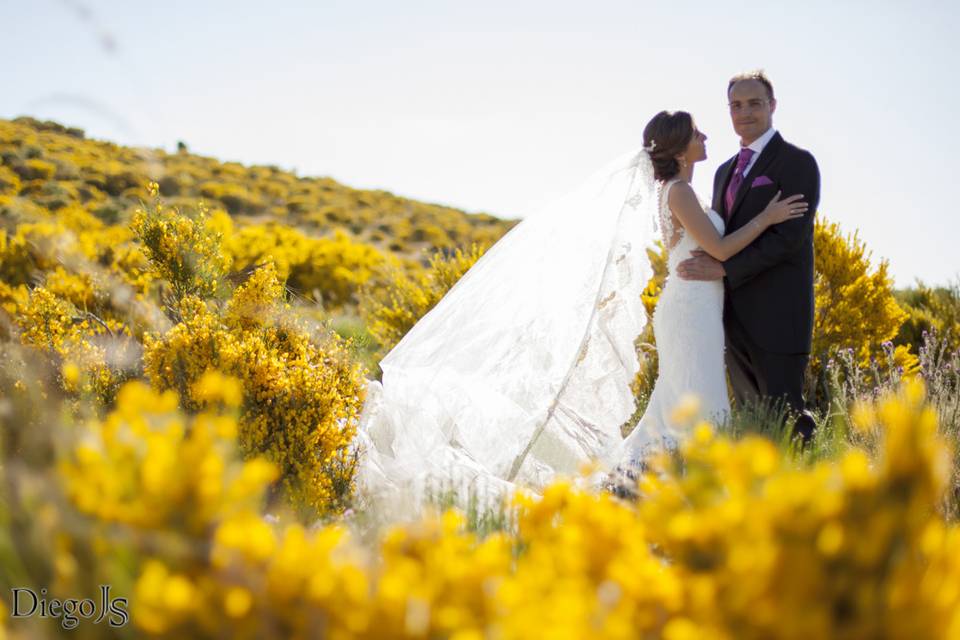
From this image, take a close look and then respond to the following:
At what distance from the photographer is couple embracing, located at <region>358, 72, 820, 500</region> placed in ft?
13.8

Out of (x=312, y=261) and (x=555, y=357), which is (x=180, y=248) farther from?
(x=312, y=261)

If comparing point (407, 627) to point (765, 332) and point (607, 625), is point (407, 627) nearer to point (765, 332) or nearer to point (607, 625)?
point (607, 625)

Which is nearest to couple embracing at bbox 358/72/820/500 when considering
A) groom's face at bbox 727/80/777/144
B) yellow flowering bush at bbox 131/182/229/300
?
groom's face at bbox 727/80/777/144

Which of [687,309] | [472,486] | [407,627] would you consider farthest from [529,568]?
[687,309]

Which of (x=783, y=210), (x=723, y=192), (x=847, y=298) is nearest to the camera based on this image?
(x=783, y=210)

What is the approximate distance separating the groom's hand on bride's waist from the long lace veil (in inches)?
14.5

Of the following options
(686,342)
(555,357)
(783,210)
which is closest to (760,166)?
(783,210)

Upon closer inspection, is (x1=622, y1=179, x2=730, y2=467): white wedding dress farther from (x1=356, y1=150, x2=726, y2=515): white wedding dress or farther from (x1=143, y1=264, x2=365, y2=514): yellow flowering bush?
(x1=143, y1=264, x2=365, y2=514): yellow flowering bush

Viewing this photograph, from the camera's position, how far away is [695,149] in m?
4.30

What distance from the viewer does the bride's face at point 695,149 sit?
4270 millimetres

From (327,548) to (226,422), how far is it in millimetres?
247

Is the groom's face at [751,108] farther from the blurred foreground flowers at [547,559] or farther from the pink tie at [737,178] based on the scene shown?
the blurred foreground flowers at [547,559]

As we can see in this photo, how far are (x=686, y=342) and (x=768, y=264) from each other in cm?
66

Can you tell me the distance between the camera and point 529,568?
3.62 ft
